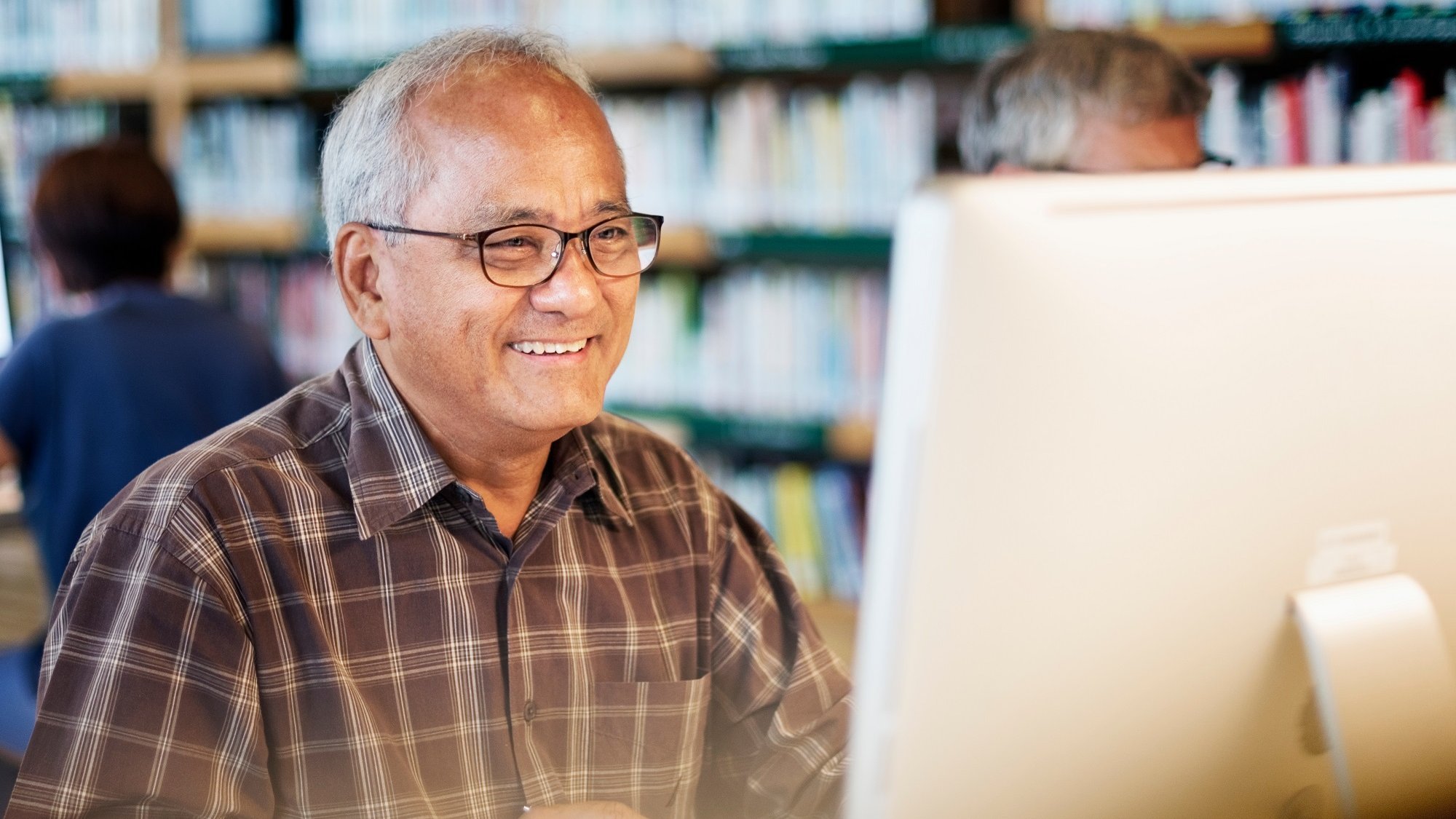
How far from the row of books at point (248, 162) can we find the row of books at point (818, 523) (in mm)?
1429

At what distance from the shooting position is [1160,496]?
65 cm

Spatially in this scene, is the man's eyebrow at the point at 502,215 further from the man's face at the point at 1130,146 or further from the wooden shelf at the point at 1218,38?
the wooden shelf at the point at 1218,38

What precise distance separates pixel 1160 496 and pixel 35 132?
3849 millimetres

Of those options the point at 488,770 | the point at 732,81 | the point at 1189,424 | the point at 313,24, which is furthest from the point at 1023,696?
the point at 313,24

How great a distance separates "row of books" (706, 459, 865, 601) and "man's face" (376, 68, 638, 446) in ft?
5.50

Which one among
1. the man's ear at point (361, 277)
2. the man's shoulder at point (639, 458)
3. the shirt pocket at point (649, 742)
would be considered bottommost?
the shirt pocket at point (649, 742)

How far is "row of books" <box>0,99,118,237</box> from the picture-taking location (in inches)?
144

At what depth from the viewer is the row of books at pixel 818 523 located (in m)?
2.85

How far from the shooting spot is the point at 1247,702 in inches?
28.9

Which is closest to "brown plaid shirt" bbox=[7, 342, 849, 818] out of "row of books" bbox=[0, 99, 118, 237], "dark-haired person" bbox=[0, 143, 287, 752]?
"dark-haired person" bbox=[0, 143, 287, 752]

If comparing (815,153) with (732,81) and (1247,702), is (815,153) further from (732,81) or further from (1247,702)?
(1247,702)

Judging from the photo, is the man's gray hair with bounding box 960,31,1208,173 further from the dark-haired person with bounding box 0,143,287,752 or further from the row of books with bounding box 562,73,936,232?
the dark-haired person with bounding box 0,143,287,752

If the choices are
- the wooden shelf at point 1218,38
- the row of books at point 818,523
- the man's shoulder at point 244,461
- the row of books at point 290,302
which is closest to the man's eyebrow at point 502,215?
the man's shoulder at point 244,461

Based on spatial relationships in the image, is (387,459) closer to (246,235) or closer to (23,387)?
(23,387)
